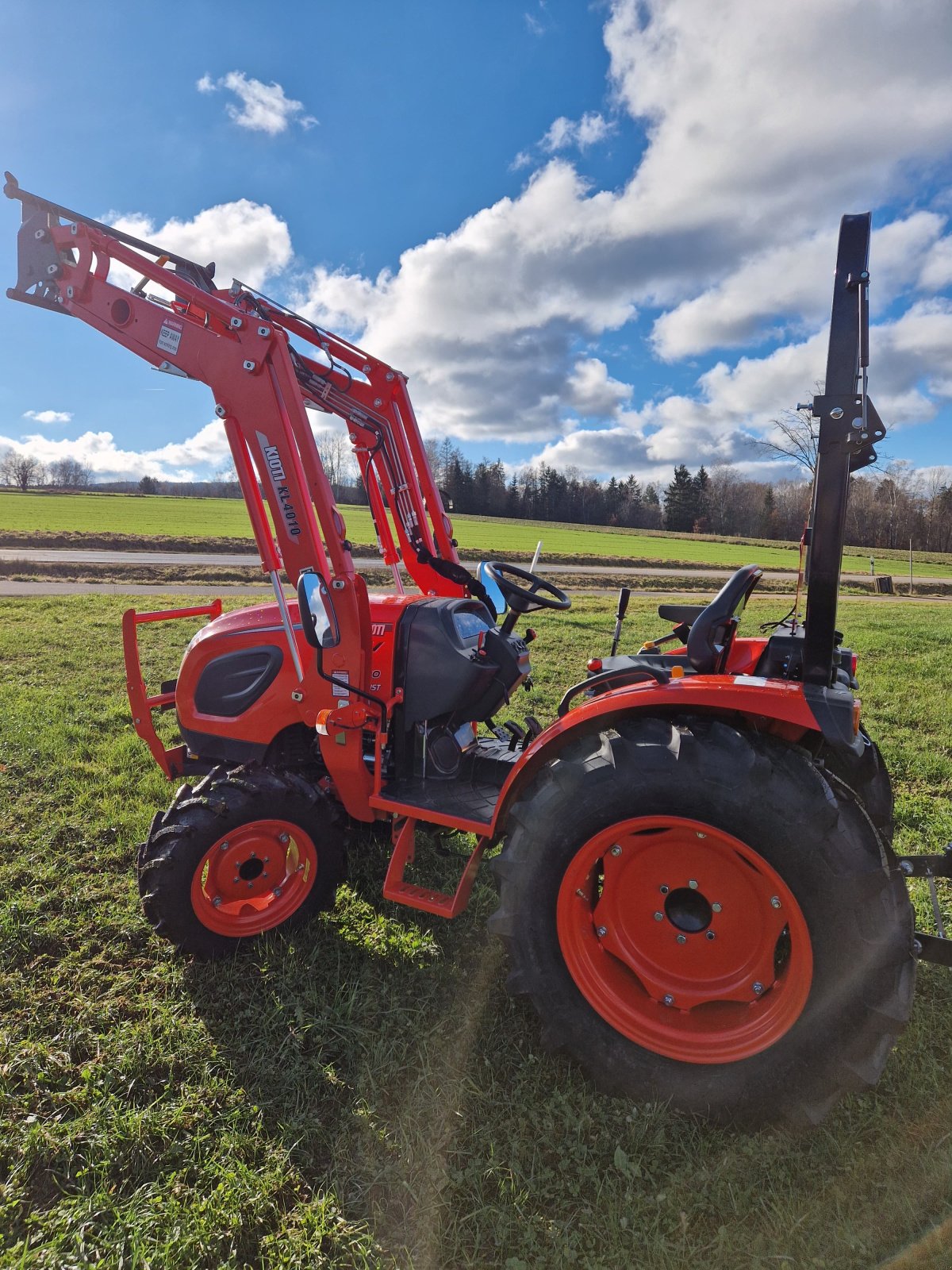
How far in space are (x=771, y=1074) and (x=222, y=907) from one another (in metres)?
2.07

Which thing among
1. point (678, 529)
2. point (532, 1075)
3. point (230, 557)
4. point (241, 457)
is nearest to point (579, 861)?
point (532, 1075)

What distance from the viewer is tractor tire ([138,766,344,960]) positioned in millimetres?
2580

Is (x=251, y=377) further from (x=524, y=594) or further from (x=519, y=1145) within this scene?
(x=519, y=1145)

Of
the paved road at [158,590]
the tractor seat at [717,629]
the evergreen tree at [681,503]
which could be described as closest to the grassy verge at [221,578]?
the paved road at [158,590]

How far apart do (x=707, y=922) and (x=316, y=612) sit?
5.44 ft

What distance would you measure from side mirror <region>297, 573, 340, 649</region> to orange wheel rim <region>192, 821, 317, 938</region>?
2.68 ft

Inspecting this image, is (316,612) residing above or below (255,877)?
above

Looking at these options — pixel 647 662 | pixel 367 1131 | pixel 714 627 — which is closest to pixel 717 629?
pixel 714 627

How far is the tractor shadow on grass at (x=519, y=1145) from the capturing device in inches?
66.2

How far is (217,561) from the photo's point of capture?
65.1ft

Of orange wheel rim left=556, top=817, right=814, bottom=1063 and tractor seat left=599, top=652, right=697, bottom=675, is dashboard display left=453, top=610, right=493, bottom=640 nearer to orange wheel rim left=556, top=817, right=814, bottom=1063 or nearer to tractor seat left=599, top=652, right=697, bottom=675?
tractor seat left=599, top=652, right=697, bottom=675

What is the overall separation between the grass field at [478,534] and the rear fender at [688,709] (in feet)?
79.7

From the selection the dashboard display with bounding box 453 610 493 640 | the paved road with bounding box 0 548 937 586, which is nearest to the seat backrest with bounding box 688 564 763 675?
the dashboard display with bounding box 453 610 493 640

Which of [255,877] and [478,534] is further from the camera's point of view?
[478,534]
